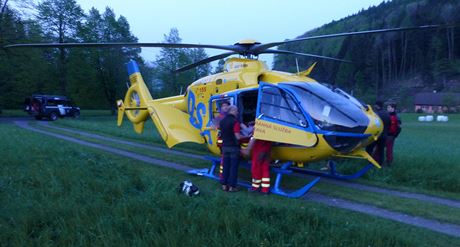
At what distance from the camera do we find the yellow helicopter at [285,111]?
25.5 ft

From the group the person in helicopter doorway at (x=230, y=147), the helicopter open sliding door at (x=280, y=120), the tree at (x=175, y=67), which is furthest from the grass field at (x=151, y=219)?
the tree at (x=175, y=67)

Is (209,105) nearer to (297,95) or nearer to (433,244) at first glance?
(297,95)

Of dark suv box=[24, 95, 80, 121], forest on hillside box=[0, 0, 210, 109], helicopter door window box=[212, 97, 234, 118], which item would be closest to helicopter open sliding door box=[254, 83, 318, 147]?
helicopter door window box=[212, 97, 234, 118]

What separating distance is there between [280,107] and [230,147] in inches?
55.9

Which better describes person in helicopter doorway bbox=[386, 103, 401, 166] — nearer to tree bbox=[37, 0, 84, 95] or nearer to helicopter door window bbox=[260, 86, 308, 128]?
helicopter door window bbox=[260, 86, 308, 128]

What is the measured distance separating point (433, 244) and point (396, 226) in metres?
0.76

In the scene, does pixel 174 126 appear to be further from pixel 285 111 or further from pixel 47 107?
pixel 47 107

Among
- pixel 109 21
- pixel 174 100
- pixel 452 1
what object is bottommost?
pixel 174 100

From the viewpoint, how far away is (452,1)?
92.8 m

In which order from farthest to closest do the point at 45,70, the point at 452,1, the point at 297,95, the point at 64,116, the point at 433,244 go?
1. the point at 452,1
2. the point at 45,70
3. the point at 64,116
4. the point at 297,95
5. the point at 433,244

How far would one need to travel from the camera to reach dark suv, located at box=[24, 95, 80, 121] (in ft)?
126

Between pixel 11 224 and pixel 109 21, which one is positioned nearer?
pixel 11 224

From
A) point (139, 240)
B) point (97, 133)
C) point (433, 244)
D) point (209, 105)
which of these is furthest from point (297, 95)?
point (97, 133)

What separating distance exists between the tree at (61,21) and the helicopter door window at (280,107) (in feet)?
154
